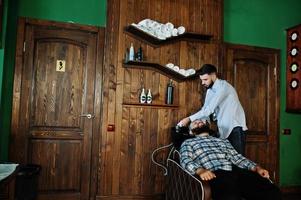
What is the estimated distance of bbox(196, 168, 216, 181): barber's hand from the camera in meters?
2.18

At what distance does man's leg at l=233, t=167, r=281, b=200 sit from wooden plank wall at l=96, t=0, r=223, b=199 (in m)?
1.13

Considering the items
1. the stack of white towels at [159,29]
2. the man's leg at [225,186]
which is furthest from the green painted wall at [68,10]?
the man's leg at [225,186]

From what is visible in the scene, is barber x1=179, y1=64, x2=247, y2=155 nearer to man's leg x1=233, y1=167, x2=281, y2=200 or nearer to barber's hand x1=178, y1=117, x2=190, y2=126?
barber's hand x1=178, y1=117, x2=190, y2=126

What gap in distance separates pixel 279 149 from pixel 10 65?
11.8ft

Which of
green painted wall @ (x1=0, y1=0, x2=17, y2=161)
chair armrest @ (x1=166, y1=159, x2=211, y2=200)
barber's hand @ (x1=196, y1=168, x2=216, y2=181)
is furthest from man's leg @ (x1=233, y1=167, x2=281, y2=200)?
green painted wall @ (x1=0, y1=0, x2=17, y2=161)

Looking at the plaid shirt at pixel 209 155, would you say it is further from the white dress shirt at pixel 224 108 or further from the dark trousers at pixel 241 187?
the white dress shirt at pixel 224 108

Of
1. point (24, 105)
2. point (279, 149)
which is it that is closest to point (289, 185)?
point (279, 149)

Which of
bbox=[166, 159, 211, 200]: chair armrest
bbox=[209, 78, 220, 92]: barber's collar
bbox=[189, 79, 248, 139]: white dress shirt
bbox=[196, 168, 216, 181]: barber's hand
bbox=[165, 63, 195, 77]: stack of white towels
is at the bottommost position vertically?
bbox=[166, 159, 211, 200]: chair armrest

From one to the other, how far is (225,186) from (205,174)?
0.58ft

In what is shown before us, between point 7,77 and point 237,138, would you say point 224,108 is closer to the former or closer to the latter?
point 237,138

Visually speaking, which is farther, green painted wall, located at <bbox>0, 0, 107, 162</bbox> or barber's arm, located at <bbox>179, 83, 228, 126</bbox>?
green painted wall, located at <bbox>0, 0, 107, 162</bbox>

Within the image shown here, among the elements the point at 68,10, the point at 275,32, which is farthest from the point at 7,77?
the point at 275,32

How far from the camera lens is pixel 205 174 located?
221 cm

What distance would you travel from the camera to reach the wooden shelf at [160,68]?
3.23 m
